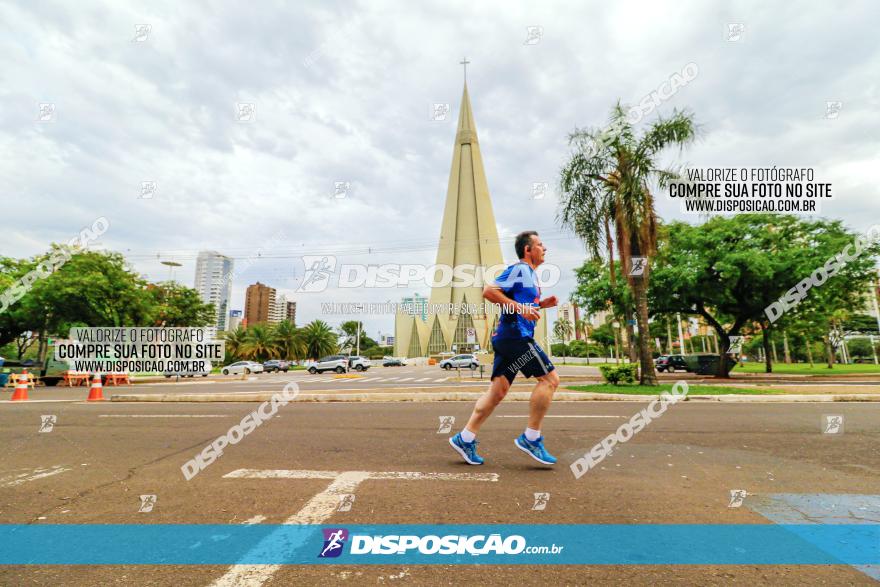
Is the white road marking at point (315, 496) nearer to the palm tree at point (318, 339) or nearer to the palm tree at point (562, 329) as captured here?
the palm tree at point (318, 339)

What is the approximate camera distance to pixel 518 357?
12.5ft

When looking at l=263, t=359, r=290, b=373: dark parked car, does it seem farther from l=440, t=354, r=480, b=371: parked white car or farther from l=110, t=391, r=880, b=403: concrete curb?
l=110, t=391, r=880, b=403: concrete curb

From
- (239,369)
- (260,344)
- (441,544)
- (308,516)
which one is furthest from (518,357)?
(260,344)

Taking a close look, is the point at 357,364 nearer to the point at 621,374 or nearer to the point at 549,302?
the point at 621,374

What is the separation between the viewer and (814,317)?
21562 mm

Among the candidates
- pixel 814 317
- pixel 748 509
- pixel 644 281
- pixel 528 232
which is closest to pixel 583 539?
pixel 748 509

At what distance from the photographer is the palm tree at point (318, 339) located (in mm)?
58616

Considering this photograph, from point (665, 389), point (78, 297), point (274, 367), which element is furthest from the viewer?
point (274, 367)

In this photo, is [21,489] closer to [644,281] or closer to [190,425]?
[190,425]

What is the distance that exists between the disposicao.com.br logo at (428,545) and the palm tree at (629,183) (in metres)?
12.0

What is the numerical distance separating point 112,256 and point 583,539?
31476mm

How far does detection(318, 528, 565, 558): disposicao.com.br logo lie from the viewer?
2.18 meters

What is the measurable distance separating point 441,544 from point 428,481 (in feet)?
3.63

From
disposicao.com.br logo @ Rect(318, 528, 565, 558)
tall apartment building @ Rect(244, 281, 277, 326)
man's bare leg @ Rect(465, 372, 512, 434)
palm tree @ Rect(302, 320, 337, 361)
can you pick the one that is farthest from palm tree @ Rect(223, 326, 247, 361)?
disposicao.com.br logo @ Rect(318, 528, 565, 558)
